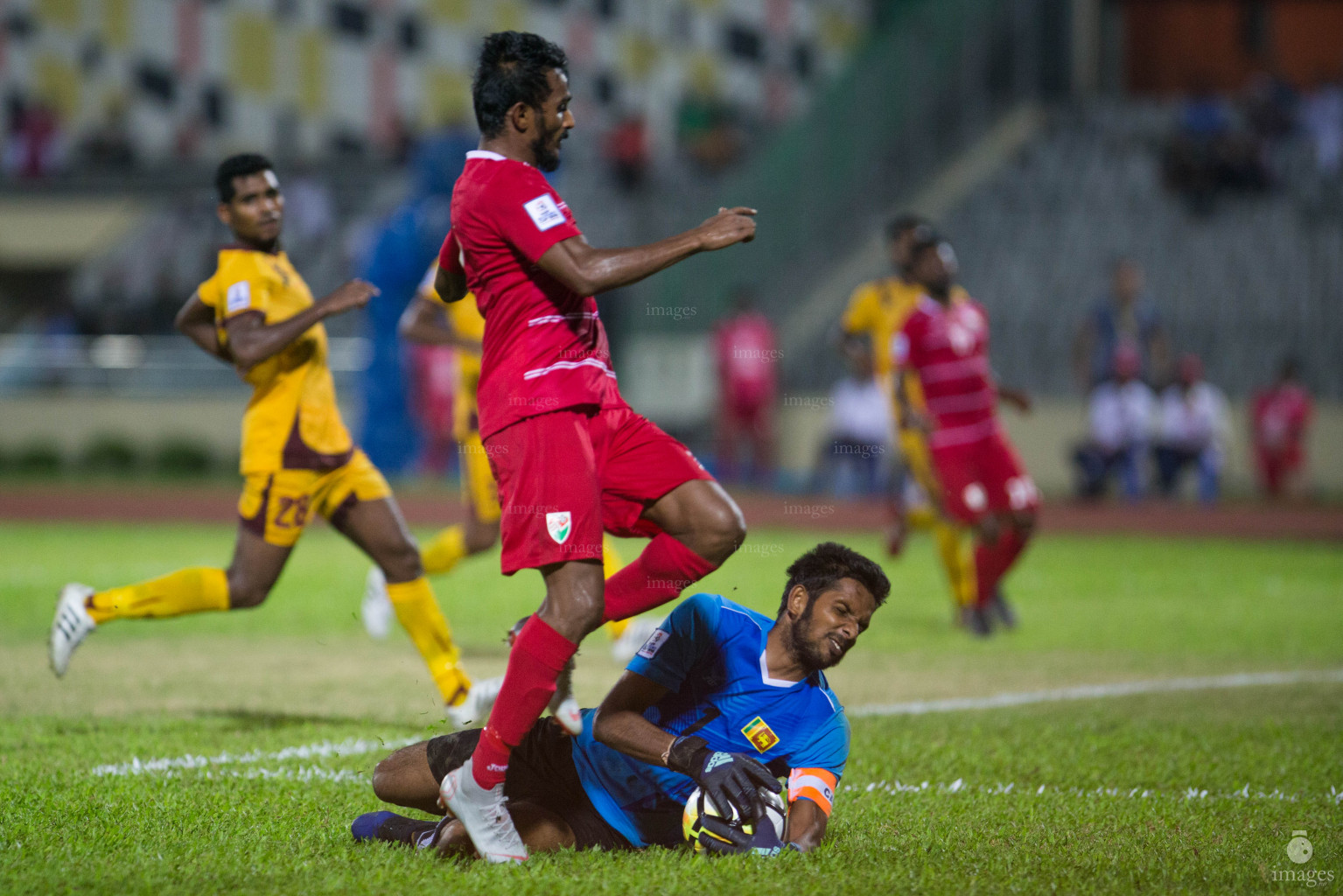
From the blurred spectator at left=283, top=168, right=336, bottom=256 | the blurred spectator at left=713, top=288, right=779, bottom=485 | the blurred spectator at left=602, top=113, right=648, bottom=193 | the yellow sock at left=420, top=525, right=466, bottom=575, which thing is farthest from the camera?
the blurred spectator at left=283, top=168, right=336, bottom=256

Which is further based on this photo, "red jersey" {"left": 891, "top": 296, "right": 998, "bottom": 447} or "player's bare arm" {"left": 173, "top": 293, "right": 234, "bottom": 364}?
"red jersey" {"left": 891, "top": 296, "right": 998, "bottom": 447}

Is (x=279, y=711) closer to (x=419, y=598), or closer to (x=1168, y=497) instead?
(x=419, y=598)

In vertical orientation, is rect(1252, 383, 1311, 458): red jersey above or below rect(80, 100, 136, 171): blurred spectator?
below

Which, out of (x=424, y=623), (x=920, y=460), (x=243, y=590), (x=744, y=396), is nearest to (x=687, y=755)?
(x=424, y=623)

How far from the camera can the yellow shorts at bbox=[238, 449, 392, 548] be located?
259 inches

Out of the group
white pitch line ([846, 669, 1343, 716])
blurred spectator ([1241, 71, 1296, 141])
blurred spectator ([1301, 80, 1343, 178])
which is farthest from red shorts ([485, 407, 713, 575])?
blurred spectator ([1241, 71, 1296, 141])

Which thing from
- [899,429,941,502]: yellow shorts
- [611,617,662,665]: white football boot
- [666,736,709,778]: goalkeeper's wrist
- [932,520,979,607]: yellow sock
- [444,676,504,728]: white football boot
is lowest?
[932,520,979,607]: yellow sock

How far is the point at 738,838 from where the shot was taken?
427 cm

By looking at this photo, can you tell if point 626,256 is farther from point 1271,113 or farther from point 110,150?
point 110,150

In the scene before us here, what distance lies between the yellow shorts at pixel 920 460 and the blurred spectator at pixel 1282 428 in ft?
37.5

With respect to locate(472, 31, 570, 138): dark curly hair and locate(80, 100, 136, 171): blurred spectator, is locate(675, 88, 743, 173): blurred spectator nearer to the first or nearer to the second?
locate(80, 100, 136, 171): blurred spectator

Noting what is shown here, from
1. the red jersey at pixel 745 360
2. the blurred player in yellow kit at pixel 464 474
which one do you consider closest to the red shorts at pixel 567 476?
the blurred player in yellow kit at pixel 464 474

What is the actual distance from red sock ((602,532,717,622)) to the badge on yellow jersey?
2.01ft

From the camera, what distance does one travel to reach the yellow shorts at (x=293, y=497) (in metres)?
6.59
